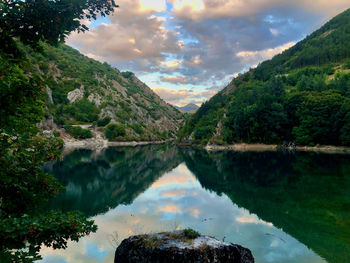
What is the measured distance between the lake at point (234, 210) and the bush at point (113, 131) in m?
141

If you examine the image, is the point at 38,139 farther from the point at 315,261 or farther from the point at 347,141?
the point at 347,141

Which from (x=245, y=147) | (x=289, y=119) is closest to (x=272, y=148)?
(x=245, y=147)

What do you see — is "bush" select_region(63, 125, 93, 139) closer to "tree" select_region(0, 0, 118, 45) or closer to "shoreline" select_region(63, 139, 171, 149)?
"shoreline" select_region(63, 139, 171, 149)

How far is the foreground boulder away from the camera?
10.5 meters

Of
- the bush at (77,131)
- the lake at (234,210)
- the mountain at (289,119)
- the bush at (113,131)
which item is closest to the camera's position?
the lake at (234,210)

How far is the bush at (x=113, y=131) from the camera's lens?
7539 inches

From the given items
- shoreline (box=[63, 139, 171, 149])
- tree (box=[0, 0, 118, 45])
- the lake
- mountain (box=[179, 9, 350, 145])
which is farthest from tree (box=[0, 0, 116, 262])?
shoreline (box=[63, 139, 171, 149])

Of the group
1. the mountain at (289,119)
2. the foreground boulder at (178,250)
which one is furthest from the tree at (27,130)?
the mountain at (289,119)

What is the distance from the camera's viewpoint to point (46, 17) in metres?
7.41

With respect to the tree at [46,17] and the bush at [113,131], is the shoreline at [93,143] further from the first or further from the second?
the tree at [46,17]

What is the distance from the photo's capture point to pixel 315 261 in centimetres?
1583

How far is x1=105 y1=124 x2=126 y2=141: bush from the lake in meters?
141

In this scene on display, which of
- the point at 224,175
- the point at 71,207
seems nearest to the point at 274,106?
the point at 224,175

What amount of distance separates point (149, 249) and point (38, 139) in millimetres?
6144
